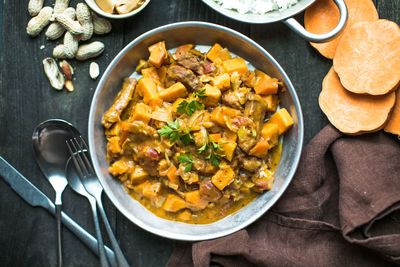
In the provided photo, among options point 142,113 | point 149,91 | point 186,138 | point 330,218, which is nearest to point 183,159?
point 186,138

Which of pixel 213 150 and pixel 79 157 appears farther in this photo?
pixel 79 157

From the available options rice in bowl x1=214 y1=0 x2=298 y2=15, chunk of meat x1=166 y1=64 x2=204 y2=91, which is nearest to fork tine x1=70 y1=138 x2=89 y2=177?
chunk of meat x1=166 y1=64 x2=204 y2=91

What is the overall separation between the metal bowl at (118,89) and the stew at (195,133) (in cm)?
5

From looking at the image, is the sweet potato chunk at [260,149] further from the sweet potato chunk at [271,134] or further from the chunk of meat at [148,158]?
the chunk of meat at [148,158]

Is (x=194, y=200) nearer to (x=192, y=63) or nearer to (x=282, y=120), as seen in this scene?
(x=282, y=120)

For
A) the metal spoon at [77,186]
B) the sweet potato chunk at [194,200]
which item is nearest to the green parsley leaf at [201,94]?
the sweet potato chunk at [194,200]

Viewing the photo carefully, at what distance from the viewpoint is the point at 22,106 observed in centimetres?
250

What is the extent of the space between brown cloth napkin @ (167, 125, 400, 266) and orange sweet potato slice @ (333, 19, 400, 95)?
1.04 ft

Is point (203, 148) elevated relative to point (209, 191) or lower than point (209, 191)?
elevated

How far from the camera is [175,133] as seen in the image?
2.09 m

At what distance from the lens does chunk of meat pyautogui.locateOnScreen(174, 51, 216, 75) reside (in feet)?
7.35

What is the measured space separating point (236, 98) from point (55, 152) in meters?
1.26

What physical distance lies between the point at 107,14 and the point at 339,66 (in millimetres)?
1509

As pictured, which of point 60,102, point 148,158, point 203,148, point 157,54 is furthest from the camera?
point 60,102
